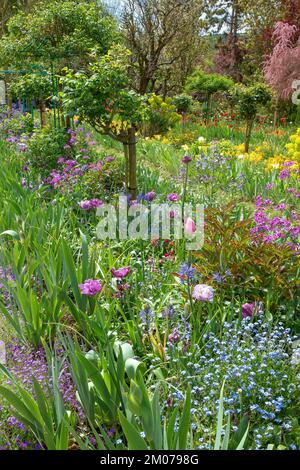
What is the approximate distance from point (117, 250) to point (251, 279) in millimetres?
1152

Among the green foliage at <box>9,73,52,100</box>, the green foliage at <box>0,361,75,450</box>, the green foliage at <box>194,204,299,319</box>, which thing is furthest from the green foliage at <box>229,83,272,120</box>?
the green foliage at <box>0,361,75,450</box>

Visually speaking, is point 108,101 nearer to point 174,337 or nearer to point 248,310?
point 248,310

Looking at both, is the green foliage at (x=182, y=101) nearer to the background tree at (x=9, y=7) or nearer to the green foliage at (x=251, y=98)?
the green foliage at (x=251, y=98)

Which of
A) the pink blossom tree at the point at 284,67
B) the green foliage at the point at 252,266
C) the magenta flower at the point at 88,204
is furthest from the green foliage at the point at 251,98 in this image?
the green foliage at the point at 252,266

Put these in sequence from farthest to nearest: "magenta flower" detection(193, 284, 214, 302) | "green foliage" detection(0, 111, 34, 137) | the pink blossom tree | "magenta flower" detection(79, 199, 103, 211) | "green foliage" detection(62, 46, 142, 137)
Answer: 1. the pink blossom tree
2. "green foliage" detection(0, 111, 34, 137)
3. "green foliage" detection(62, 46, 142, 137)
4. "magenta flower" detection(79, 199, 103, 211)
5. "magenta flower" detection(193, 284, 214, 302)

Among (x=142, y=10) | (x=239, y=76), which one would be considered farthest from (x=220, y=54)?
(x=142, y=10)

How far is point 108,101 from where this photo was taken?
410 cm

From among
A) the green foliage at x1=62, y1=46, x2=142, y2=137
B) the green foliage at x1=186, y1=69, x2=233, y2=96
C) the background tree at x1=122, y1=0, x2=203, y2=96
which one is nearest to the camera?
the green foliage at x1=62, y1=46, x2=142, y2=137

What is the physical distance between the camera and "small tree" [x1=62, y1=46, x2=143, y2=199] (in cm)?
→ 393

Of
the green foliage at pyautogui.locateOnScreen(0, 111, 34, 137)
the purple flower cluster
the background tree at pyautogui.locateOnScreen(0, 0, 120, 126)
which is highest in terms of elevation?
the background tree at pyautogui.locateOnScreen(0, 0, 120, 126)

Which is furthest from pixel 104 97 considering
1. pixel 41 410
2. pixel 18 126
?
pixel 18 126

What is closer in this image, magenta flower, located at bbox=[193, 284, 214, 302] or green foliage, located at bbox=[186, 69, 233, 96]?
magenta flower, located at bbox=[193, 284, 214, 302]

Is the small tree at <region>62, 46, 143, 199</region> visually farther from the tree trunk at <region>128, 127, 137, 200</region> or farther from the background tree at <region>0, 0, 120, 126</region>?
the background tree at <region>0, 0, 120, 126</region>

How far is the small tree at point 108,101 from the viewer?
12.9ft
